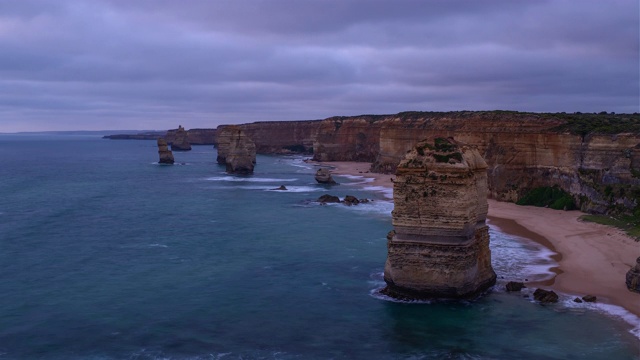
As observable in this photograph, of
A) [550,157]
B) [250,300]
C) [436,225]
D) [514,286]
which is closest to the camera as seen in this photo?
[436,225]

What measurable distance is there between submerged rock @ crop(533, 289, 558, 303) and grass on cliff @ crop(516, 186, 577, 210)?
23.2 meters

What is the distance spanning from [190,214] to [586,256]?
96.8 ft

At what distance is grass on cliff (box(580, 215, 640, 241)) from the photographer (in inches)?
1387

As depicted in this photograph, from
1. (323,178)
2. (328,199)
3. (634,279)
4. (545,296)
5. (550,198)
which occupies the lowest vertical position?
(545,296)

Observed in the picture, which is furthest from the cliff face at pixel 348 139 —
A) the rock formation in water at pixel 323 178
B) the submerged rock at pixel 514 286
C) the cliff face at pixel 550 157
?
the submerged rock at pixel 514 286

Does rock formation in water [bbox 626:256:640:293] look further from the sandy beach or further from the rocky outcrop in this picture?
the rocky outcrop

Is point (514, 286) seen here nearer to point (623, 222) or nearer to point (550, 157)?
point (623, 222)

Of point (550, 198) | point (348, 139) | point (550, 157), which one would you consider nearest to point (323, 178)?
point (550, 157)

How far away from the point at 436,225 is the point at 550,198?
92.6 feet

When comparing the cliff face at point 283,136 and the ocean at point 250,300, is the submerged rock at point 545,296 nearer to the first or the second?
the ocean at point 250,300

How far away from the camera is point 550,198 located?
1890 inches

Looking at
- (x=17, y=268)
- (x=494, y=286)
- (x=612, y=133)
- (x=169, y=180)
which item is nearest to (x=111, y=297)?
(x=17, y=268)

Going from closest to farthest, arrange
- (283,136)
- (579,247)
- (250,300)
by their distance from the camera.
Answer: (250,300) < (579,247) < (283,136)

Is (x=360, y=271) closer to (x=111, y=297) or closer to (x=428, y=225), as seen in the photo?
(x=428, y=225)
